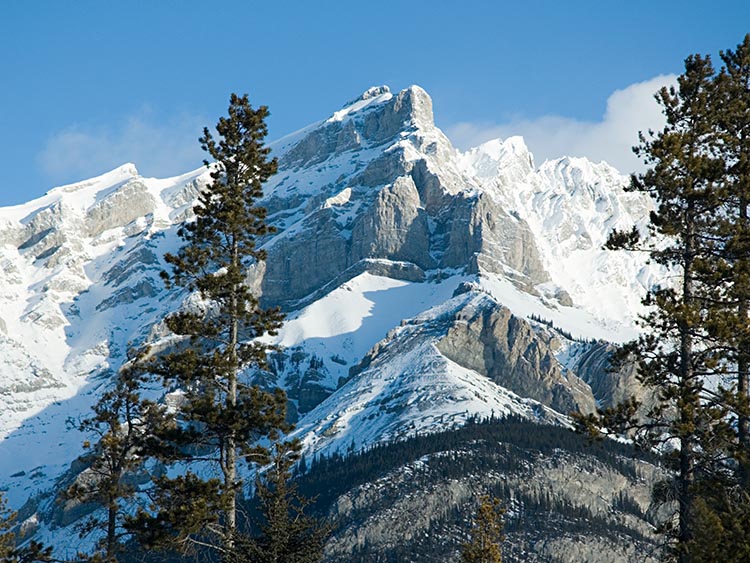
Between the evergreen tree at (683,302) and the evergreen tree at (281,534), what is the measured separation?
11.5 meters

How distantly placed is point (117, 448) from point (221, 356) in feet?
20.2

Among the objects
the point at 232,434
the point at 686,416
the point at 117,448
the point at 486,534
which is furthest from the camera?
the point at 486,534

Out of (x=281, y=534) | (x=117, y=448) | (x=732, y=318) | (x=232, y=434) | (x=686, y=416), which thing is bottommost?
(x=281, y=534)

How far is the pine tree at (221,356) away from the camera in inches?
1501

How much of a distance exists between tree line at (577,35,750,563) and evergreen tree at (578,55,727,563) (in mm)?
41

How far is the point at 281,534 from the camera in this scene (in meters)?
38.8

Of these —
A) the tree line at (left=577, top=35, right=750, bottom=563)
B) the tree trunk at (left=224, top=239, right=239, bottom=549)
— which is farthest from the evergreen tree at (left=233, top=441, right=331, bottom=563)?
the tree line at (left=577, top=35, right=750, bottom=563)

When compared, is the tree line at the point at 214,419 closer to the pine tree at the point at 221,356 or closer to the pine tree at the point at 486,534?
the pine tree at the point at 221,356

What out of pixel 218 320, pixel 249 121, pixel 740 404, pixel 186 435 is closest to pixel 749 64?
pixel 740 404

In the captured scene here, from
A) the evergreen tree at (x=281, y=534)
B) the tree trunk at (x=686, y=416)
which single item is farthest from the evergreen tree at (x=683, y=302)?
the evergreen tree at (x=281, y=534)

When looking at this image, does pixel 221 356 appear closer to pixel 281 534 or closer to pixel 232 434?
pixel 232 434

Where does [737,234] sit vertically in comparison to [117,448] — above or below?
above

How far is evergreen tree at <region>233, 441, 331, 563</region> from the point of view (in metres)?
37.7

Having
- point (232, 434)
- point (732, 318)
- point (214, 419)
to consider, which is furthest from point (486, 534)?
point (732, 318)
